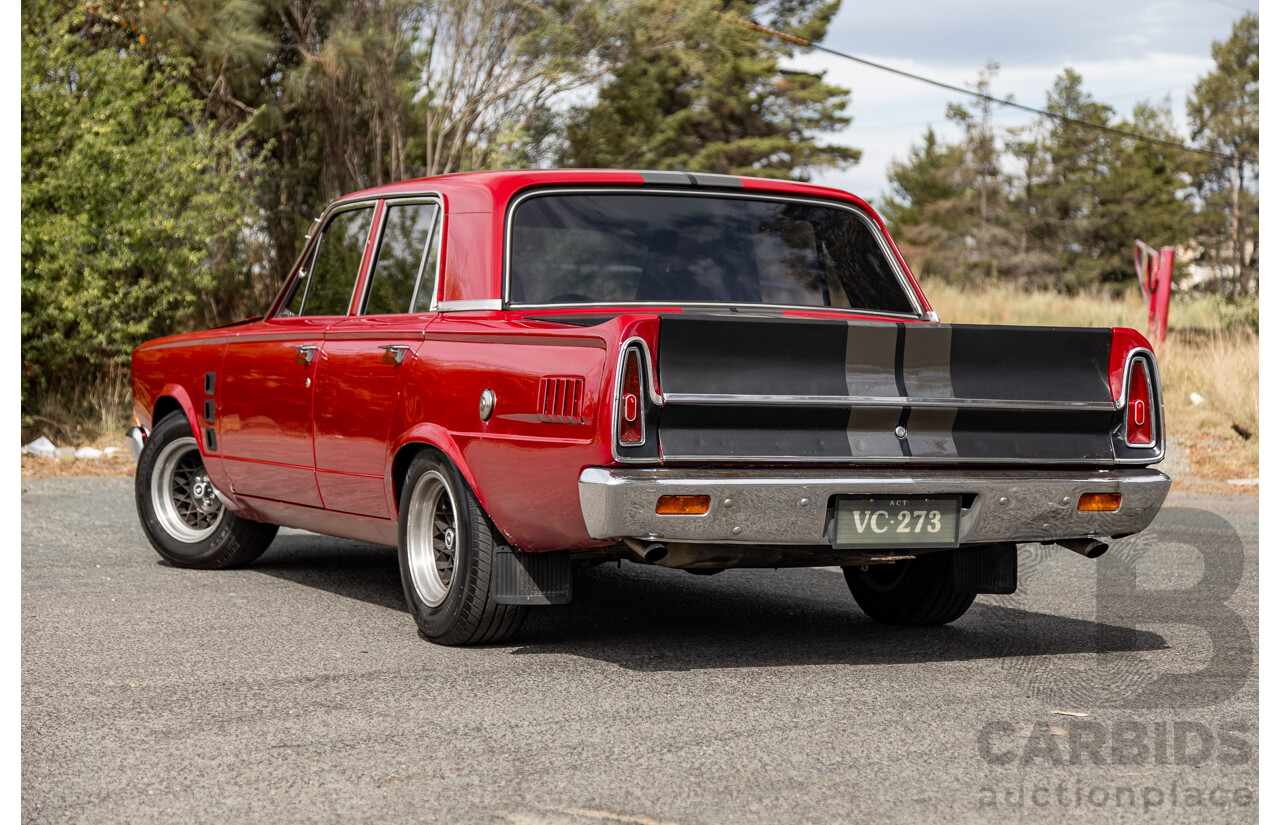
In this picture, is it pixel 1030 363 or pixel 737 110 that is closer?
pixel 1030 363

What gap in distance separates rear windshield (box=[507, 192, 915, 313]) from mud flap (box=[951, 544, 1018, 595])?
110 cm

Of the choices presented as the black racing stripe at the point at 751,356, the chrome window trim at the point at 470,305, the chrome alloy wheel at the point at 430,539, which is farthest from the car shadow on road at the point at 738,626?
the chrome window trim at the point at 470,305

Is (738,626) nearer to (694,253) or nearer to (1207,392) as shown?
(694,253)

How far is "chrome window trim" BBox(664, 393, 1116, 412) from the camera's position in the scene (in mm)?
4676

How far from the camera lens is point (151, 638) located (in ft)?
18.5

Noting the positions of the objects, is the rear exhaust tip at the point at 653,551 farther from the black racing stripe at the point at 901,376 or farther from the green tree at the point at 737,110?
the green tree at the point at 737,110

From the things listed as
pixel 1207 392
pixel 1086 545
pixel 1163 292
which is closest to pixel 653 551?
pixel 1086 545

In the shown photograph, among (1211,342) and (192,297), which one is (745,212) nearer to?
(192,297)

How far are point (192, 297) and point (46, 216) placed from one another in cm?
172

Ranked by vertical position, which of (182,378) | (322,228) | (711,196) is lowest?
(182,378)

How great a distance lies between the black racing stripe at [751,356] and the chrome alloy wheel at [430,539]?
1.26 metres

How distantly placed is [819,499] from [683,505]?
1.57 feet

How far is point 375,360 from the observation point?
5.81 meters

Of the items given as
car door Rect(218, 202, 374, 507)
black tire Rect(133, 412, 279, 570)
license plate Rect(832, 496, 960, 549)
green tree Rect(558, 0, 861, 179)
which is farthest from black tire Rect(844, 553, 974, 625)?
green tree Rect(558, 0, 861, 179)
